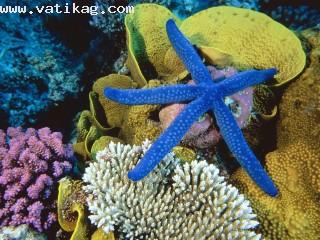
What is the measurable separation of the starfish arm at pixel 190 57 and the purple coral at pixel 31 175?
1488mm

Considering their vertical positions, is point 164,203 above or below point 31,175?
below

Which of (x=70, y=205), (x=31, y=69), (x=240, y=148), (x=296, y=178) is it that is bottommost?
(x=296, y=178)

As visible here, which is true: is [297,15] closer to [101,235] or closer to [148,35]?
[148,35]

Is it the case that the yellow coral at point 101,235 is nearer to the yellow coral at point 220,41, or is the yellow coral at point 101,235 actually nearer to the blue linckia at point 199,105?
the blue linckia at point 199,105

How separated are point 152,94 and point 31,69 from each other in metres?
1.75

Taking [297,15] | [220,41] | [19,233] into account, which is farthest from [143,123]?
[297,15]

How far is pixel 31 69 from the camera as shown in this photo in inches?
146

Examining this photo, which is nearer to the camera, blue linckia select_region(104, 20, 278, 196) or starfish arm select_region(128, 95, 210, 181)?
starfish arm select_region(128, 95, 210, 181)

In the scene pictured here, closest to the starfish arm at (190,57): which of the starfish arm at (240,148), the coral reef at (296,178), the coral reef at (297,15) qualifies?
the starfish arm at (240,148)

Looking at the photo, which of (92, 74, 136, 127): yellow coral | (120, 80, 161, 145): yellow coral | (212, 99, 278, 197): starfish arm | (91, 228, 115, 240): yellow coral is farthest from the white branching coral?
(92, 74, 136, 127): yellow coral

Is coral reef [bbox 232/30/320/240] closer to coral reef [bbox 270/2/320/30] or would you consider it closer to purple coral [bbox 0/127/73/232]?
coral reef [bbox 270/2/320/30]

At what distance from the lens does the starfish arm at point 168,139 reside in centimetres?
245

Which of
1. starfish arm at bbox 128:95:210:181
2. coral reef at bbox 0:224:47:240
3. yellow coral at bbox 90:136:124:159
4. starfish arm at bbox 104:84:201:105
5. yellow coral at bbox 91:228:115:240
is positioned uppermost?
starfish arm at bbox 104:84:201:105

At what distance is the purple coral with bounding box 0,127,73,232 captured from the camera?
2.84m
